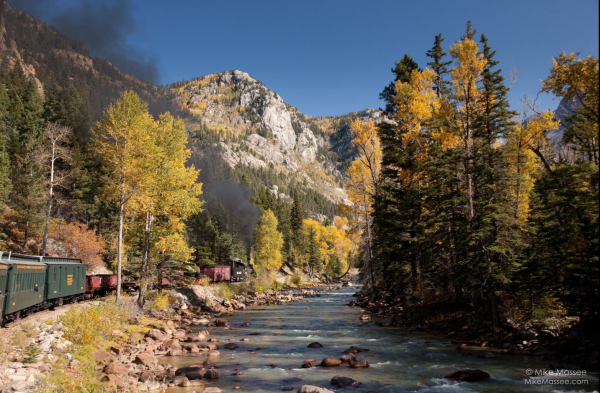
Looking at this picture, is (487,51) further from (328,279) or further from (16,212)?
(328,279)

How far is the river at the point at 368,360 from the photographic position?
12625 mm

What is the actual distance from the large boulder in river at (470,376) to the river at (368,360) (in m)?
0.33

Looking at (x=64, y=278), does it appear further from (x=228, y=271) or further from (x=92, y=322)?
(x=228, y=271)

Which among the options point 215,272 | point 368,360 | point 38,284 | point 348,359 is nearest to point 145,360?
point 348,359

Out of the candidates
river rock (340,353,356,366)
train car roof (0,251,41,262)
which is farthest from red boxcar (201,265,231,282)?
river rock (340,353,356,366)

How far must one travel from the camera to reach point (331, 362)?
1563 cm

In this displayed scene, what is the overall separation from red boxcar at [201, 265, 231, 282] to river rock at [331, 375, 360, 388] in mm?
38180

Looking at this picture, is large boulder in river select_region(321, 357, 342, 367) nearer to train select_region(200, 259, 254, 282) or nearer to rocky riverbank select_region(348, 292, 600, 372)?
rocky riverbank select_region(348, 292, 600, 372)

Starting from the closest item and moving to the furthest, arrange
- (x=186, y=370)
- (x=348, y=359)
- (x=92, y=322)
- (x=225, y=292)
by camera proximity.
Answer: (x=186, y=370) < (x=348, y=359) < (x=92, y=322) < (x=225, y=292)

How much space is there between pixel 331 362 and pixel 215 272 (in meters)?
38.1

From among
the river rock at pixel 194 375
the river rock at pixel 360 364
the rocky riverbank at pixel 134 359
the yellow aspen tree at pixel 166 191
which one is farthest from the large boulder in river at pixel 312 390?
the yellow aspen tree at pixel 166 191

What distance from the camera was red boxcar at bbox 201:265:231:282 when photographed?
164ft

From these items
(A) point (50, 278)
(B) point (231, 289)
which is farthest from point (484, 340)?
(B) point (231, 289)

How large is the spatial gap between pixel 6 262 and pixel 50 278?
705cm
